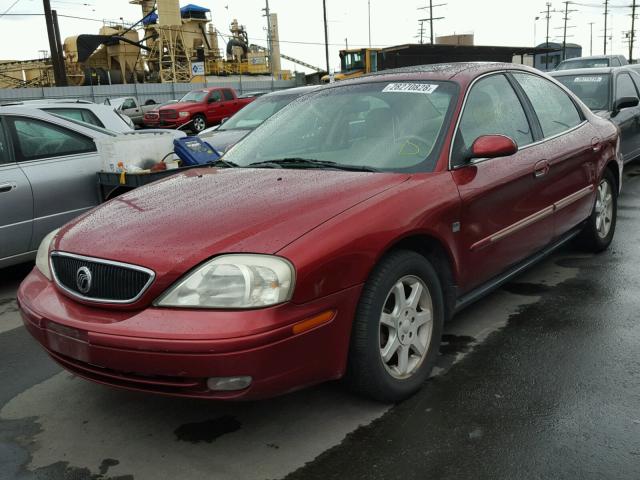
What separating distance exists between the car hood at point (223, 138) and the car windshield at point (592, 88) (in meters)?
4.46

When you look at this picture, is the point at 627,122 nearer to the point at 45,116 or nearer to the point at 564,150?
the point at 564,150

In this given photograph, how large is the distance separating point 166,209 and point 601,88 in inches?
282

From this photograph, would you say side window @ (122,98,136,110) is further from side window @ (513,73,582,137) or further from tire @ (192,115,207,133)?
side window @ (513,73,582,137)

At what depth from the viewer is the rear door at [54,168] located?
203 inches

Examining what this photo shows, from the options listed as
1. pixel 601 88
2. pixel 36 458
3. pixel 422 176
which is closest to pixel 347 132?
pixel 422 176

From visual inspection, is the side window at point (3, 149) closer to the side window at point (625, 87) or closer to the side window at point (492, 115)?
the side window at point (492, 115)

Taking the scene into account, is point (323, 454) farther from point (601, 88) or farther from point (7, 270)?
point (601, 88)

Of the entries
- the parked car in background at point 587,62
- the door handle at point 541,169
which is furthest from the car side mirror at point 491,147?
the parked car in background at point 587,62

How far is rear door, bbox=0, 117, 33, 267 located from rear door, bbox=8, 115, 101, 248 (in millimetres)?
53

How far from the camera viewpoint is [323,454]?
8.24 feet

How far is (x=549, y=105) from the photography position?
14.3ft

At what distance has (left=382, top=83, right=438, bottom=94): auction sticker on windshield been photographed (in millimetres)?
3537

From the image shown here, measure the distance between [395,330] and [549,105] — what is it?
2430mm

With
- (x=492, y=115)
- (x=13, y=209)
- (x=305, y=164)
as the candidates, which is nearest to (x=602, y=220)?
(x=492, y=115)
